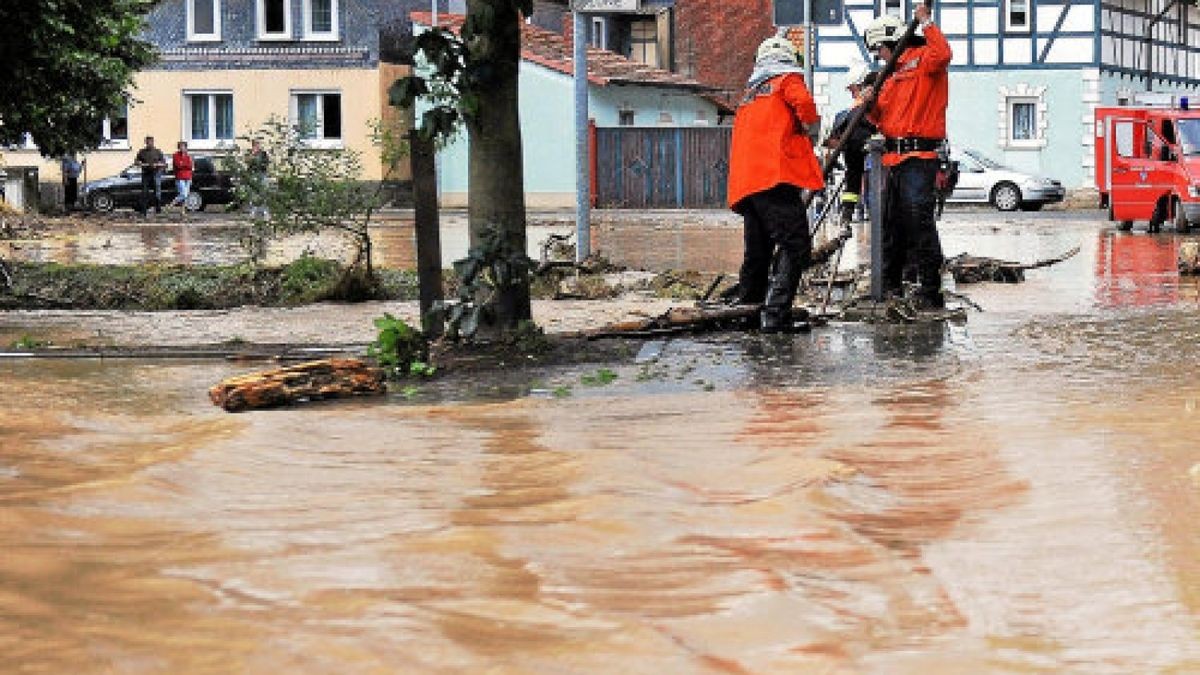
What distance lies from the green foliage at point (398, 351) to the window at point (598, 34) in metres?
58.4

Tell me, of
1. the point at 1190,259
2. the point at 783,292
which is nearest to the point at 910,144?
the point at 783,292

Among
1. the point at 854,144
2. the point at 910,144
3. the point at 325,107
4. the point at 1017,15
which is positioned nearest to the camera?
the point at 910,144

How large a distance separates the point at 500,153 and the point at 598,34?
5848 cm

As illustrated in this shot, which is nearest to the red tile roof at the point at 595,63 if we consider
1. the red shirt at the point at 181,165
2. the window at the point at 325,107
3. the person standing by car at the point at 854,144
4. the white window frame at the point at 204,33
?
the window at the point at 325,107

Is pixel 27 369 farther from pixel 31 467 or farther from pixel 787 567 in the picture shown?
pixel 787 567

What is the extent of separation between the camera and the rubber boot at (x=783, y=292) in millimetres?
11492

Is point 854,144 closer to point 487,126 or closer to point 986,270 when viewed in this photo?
point 487,126

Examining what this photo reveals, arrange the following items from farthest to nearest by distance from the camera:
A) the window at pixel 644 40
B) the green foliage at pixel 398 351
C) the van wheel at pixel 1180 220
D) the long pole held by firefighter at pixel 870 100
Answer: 1. the window at pixel 644 40
2. the van wheel at pixel 1180 220
3. the long pole held by firefighter at pixel 870 100
4. the green foliage at pixel 398 351

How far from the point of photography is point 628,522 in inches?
243

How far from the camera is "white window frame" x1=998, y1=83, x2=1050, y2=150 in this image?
5372cm

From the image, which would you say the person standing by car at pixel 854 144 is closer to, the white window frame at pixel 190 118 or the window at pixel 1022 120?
the window at pixel 1022 120

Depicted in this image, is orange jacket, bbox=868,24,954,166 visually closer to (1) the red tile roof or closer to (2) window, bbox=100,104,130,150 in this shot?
(1) the red tile roof

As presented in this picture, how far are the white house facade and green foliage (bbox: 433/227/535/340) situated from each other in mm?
43355

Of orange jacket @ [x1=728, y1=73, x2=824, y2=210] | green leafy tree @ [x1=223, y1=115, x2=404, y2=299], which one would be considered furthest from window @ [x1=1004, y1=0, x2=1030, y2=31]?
orange jacket @ [x1=728, y1=73, x2=824, y2=210]
